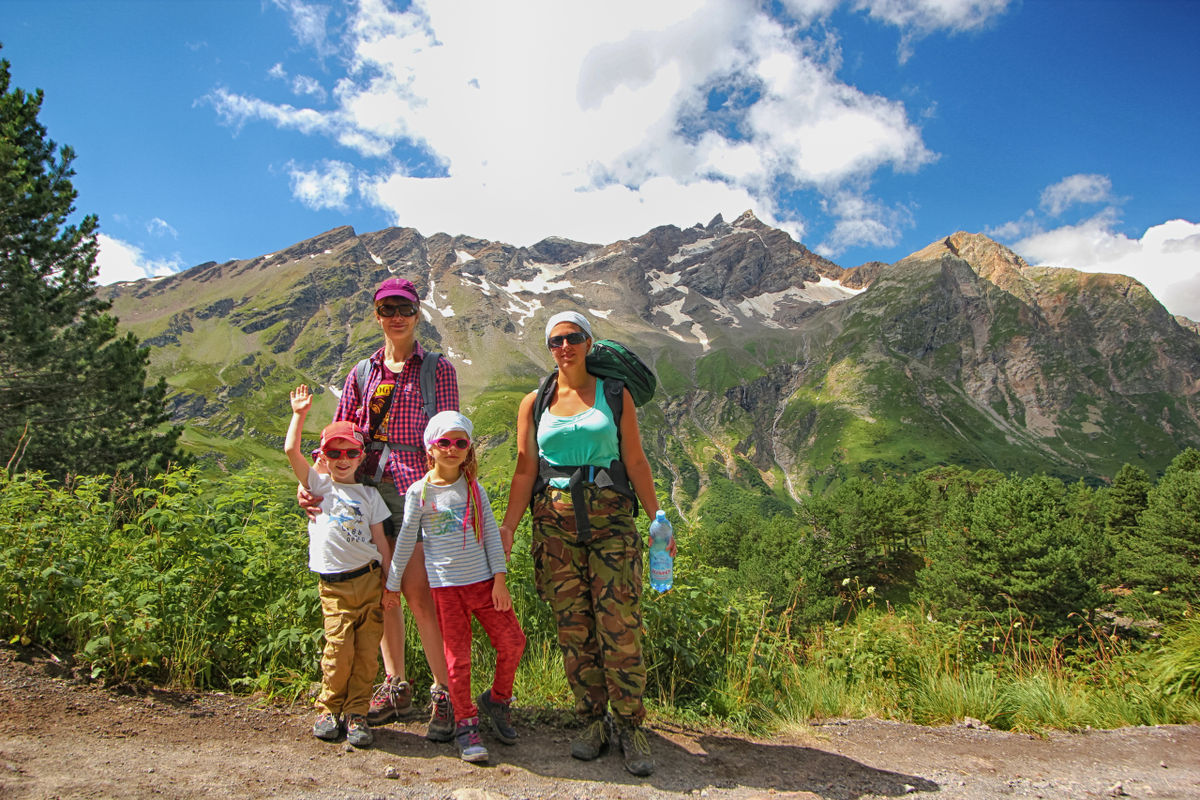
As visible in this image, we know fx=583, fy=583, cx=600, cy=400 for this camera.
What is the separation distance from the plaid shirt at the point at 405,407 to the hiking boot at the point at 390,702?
1.40 meters

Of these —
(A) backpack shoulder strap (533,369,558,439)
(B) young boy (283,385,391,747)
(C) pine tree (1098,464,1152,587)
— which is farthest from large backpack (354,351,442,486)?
(C) pine tree (1098,464,1152,587)

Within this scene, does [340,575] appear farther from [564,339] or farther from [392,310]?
[564,339]

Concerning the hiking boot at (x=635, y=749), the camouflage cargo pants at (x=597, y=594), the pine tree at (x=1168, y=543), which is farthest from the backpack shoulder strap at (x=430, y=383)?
the pine tree at (x=1168, y=543)

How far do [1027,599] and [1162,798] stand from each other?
38.5m

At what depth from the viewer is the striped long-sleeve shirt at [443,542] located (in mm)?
3877

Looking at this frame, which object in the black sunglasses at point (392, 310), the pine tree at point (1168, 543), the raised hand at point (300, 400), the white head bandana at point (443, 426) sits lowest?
the pine tree at point (1168, 543)

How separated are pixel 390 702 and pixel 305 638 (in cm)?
86

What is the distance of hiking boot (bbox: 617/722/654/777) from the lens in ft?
12.0

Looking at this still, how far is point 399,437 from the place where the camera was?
420 cm

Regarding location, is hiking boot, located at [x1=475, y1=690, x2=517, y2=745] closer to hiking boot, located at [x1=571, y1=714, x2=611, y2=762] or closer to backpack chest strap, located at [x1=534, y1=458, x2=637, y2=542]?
hiking boot, located at [x1=571, y1=714, x2=611, y2=762]

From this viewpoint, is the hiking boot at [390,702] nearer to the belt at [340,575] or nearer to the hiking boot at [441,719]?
the hiking boot at [441,719]

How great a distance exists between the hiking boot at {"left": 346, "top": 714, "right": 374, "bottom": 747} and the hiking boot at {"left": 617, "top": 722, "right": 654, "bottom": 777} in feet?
5.31

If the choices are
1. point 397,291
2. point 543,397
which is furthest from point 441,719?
point 397,291

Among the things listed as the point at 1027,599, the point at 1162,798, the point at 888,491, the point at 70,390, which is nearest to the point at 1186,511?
the point at 1027,599
